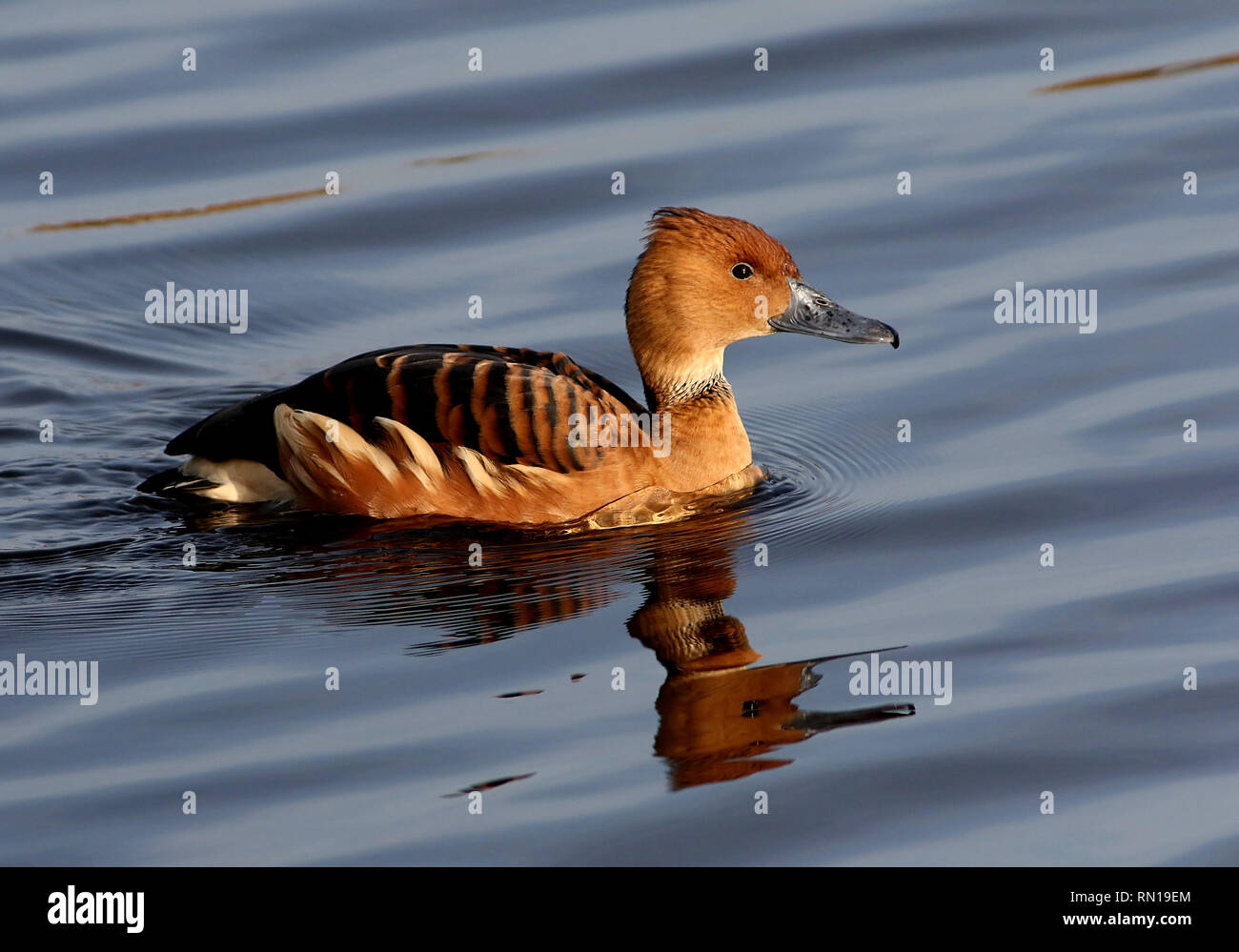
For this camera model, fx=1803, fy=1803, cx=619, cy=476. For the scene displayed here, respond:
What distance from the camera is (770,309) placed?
9023 millimetres

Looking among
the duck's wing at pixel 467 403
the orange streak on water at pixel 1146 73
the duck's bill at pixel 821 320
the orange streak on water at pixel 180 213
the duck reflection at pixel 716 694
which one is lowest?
the duck reflection at pixel 716 694

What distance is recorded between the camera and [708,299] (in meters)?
8.87

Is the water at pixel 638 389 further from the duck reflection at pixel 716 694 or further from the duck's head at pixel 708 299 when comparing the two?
the duck's head at pixel 708 299

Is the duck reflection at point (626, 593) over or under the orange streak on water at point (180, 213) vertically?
under

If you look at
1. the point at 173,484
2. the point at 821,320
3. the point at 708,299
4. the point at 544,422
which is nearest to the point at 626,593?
the point at 544,422

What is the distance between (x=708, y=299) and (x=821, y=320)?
0.62 meters

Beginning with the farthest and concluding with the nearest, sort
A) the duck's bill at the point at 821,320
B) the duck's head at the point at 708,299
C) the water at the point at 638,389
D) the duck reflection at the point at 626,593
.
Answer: the duck's bill at the point at 821,320, the duck's head at the point at 708,299, the duck reflection at the point at 626,593, the water at the point at 638,389

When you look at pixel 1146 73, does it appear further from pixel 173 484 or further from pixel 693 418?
pixel 173 484

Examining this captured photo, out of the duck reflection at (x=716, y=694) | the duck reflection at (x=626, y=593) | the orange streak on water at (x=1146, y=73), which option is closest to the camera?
the duck reflection at (x=716, y=694)

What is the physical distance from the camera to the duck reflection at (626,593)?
6.39 m

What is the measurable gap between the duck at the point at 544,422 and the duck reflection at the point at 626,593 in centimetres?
19

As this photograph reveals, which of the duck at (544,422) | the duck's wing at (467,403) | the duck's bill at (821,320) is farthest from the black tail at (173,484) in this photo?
the duck's bill at (821,320)

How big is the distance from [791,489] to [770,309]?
918 mm
